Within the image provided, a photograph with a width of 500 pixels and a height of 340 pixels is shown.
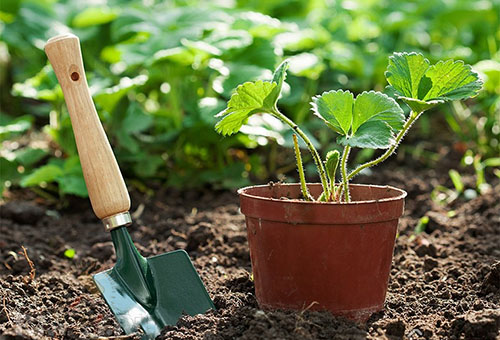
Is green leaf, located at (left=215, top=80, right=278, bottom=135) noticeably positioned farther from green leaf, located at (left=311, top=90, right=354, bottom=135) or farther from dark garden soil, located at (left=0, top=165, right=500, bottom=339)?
dark garden soil, located at (left=0, top=165, right=500, bottom=339)

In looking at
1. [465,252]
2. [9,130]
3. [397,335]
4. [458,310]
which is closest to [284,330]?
[397,335]

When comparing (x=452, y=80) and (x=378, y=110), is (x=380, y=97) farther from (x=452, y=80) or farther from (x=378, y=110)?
(x=452, y=80)

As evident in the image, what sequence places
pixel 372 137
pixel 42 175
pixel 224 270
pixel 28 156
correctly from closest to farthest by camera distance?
pixel 372 137 → pixel 224 270 → pixel 42 175 → pixel 28 156

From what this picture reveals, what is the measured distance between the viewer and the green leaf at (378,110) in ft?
4.68

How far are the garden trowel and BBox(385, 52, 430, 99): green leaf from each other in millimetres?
681

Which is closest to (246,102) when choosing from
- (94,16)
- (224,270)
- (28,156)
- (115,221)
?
(115,221)

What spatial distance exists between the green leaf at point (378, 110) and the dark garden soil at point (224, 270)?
428 millimetres

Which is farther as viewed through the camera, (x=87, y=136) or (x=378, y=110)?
(x=87, y=136)

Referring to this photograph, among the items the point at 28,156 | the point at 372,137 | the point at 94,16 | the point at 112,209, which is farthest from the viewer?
the point at 94,16

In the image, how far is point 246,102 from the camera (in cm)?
146

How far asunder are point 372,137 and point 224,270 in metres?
0.75

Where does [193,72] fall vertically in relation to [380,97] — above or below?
below

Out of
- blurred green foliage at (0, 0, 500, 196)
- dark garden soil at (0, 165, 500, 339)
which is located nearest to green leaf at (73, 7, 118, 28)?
blurred green foliage at (0, 0, 500, 196)

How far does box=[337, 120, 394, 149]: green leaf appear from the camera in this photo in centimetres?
138
